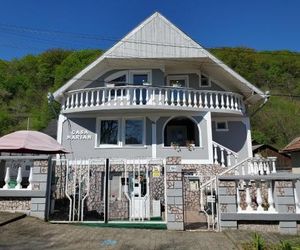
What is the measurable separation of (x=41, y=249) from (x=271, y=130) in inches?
1915

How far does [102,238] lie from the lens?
7.16 m

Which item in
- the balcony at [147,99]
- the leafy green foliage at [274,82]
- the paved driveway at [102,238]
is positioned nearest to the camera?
the paved driveway at [102,238]

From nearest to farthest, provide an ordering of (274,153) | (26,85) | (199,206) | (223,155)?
(199,206)
(223,155)
(274,153)
(26,85)

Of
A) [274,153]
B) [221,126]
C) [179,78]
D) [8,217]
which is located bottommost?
[8,217]

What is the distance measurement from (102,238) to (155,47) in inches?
482

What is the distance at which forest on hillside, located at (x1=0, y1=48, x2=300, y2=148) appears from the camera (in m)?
42.2

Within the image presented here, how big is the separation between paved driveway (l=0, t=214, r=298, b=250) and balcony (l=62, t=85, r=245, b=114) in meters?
8.75

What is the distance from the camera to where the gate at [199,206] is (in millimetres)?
8906

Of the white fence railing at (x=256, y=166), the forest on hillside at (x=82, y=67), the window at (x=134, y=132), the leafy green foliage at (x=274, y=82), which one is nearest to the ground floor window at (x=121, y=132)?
the window at (x=134, y=132)

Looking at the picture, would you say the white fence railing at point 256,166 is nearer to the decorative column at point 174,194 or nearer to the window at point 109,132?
the decorative column at point 174,194

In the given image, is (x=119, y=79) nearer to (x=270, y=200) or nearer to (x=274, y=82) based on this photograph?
(x=270, y=200)

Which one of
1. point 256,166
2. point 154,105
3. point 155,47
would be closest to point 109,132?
point 154,105

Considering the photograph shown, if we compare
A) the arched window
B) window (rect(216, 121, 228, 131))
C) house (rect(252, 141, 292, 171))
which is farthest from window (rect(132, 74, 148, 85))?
house (rect(252, 141, 292, 171))

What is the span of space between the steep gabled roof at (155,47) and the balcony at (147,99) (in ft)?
4.45
